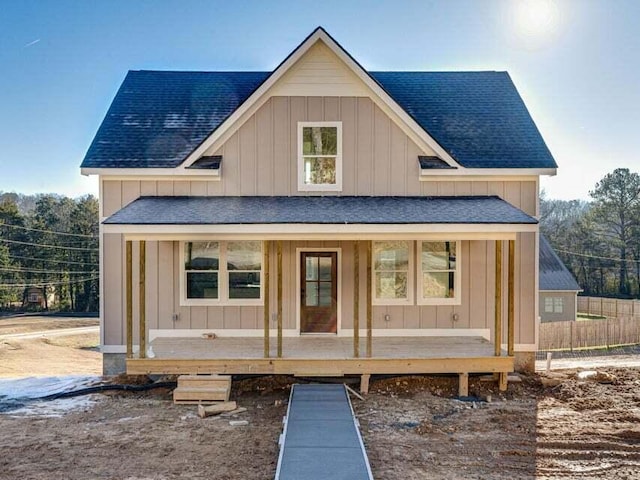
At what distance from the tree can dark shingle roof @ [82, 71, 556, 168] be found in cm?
3112

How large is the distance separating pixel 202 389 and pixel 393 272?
15.1 feet

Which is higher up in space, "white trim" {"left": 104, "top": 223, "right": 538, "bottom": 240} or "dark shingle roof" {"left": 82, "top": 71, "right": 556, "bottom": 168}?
"dark shingle roof" {"left": 82, "top": 71, "right": 556, "bottom": 168}

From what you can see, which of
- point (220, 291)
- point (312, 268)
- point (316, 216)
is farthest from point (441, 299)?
point (220, 291)

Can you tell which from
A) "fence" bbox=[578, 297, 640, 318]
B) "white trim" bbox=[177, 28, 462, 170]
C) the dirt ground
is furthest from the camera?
"fence" bbox=[578, 297, 640, 318]

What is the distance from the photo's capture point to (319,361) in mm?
7969

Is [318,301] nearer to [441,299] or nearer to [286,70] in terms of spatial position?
[441,299]

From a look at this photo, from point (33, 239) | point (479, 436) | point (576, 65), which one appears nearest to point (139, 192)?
point (479, 436)

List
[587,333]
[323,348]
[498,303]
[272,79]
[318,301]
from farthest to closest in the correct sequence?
1. [587,333]
2. [318,301]
3. [272,79]
4. [323,348]
5. [498,303]

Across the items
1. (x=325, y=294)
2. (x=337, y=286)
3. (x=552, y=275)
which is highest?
(x=337, y=286)

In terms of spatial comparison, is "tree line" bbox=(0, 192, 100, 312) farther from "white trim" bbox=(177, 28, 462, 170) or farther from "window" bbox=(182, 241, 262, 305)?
"white trim" bbox=(177, 28, 462, 170)

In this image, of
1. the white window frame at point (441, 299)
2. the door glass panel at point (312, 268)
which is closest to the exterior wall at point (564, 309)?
the white window frame at point (441, 299)

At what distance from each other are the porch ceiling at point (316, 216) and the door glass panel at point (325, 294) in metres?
1.81

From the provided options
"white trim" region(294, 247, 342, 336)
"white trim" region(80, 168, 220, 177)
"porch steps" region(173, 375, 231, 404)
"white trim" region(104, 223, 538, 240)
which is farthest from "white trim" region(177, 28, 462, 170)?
"porch steps" region(173, 375, 231, 404)

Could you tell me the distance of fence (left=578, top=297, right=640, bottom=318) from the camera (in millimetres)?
29852
